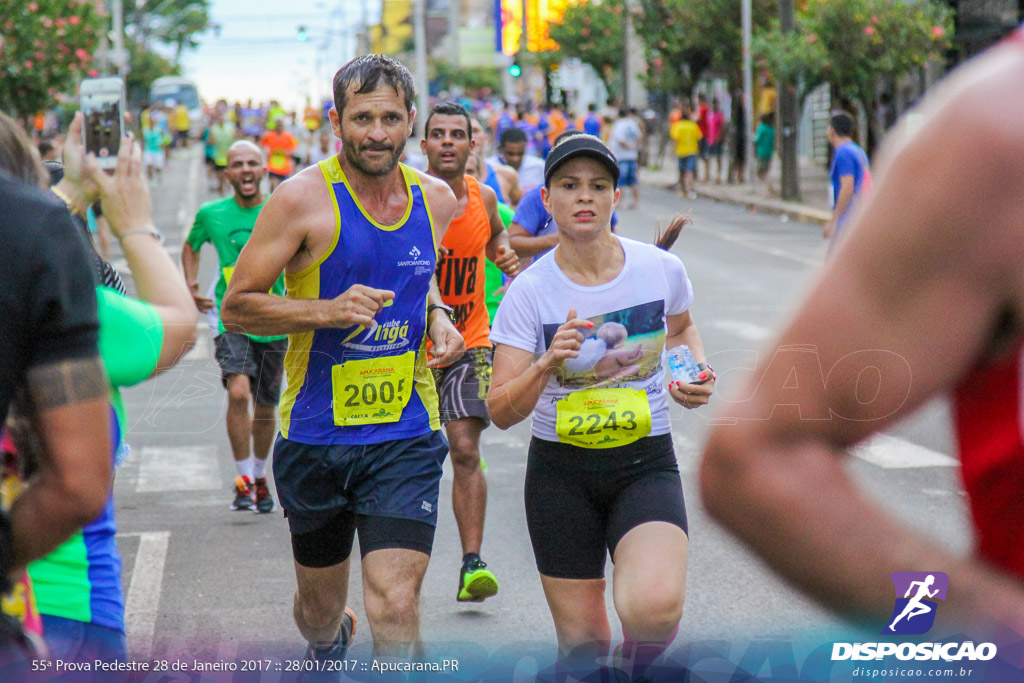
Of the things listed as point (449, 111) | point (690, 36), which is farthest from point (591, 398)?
point (690, 36)

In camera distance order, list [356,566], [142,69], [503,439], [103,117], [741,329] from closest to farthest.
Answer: [103,117] < [356,566] < [503,439] < [741,329] < [142,69]

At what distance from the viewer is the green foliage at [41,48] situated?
1964 cm

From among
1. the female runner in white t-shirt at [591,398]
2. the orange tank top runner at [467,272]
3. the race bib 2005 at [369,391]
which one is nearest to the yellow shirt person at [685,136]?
the orange tank top runner at [467,272]

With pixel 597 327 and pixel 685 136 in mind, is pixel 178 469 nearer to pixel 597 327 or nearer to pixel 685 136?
pixel 597 327

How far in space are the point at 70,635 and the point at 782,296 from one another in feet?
41.4

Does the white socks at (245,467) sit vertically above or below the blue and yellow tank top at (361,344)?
below

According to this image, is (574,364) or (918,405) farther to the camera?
(574,364)

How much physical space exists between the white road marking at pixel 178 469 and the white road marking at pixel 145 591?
40.8 inches

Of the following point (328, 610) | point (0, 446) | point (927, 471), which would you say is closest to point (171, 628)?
point (328, 610)

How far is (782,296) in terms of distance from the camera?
568 inches

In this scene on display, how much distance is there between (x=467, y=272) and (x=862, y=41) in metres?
20.4

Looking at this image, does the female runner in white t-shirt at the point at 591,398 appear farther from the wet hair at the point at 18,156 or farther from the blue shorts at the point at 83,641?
the wet hair at the point at 18,156

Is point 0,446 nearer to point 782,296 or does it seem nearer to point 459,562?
point 459,562

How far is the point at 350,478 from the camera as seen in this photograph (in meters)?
4.22
